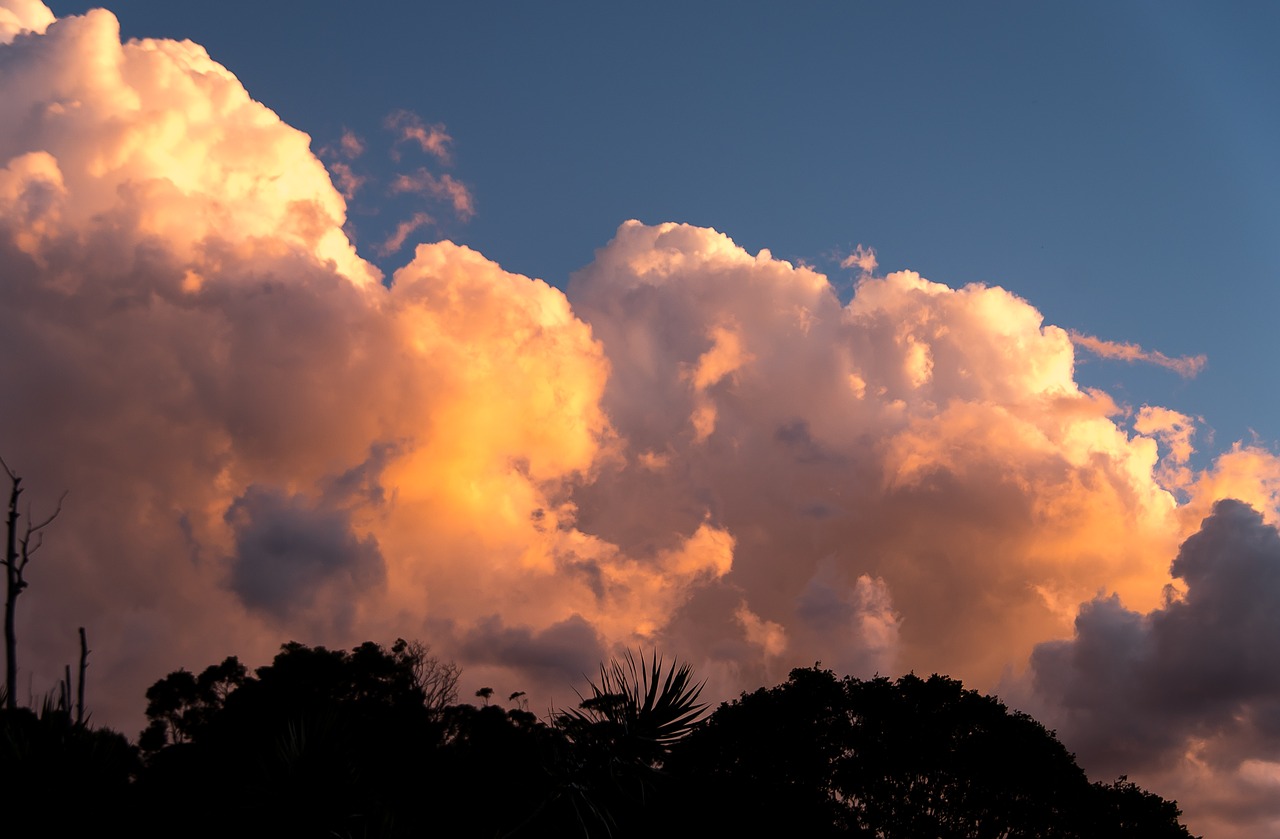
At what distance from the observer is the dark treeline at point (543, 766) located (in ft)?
41.1

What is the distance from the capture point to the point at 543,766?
12.2 meters

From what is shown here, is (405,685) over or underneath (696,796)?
over

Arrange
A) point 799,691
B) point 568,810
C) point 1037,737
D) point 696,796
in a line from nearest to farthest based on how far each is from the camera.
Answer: point 568,810 → point 696,796 → point 1037,737 → point 799,691

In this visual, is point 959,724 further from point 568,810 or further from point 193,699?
point 193,699

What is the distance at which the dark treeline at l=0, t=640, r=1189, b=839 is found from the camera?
1254cm

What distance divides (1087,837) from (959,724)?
388cm

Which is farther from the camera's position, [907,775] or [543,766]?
[907,775]

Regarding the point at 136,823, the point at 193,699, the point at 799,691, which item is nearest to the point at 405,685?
the point at 193,699

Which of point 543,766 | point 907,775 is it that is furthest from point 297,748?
point 907,775

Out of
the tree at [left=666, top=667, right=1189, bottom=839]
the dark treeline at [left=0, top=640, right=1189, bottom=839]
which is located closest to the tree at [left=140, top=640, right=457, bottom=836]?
the dark treeline at [left=0, top=640, right=1189, bottom=839]

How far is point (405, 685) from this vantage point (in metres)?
48.0

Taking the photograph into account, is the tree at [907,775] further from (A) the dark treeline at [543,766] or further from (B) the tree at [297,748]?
(B) the tree at [297,748]

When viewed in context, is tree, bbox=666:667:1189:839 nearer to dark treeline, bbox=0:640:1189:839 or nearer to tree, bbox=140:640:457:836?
dark treeline, bbox=0:640:1189:839

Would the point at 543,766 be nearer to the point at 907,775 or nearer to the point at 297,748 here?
the point at 297,748
